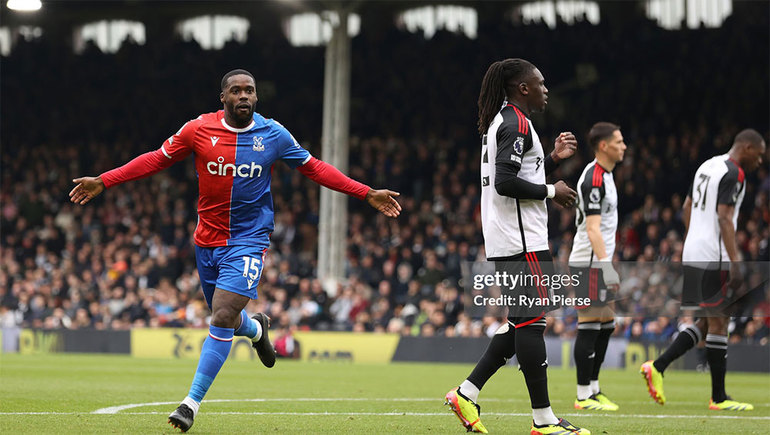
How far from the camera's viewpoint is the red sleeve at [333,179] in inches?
270

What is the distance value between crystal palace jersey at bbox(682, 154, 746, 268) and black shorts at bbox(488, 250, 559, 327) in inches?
131

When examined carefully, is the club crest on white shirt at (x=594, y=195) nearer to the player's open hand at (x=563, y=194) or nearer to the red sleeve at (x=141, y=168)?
the player's open hand at (x=563, y=194)

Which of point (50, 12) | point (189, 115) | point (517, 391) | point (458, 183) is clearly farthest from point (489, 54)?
point (517, 391)

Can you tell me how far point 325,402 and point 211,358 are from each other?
9.55ft

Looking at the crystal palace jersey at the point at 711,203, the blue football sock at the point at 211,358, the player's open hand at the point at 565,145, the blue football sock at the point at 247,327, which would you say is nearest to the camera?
the blue football sock at the point at 211,358

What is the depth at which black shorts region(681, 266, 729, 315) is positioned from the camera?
9.00 meters

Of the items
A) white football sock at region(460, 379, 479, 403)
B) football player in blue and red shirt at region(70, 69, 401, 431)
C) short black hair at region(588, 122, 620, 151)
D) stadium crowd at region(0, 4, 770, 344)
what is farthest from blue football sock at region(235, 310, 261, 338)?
stadium crowd at region(0, 4, 770, 344)

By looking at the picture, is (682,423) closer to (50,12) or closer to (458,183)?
(458,183)

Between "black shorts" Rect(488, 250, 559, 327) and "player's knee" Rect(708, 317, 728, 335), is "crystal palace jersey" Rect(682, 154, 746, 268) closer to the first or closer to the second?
"player's knee" Rect(708, 317, 728, 335)

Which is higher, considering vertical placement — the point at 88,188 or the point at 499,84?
the point at 499,84

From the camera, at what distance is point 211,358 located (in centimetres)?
651

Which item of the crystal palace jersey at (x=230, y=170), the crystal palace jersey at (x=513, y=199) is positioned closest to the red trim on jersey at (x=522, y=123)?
the crystal palace jersey at (x=513, y=199)

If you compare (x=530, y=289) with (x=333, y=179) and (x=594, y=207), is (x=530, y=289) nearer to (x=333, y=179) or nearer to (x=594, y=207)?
(x=333, y=179)

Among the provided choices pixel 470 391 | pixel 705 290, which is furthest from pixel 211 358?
pixel 705 290
